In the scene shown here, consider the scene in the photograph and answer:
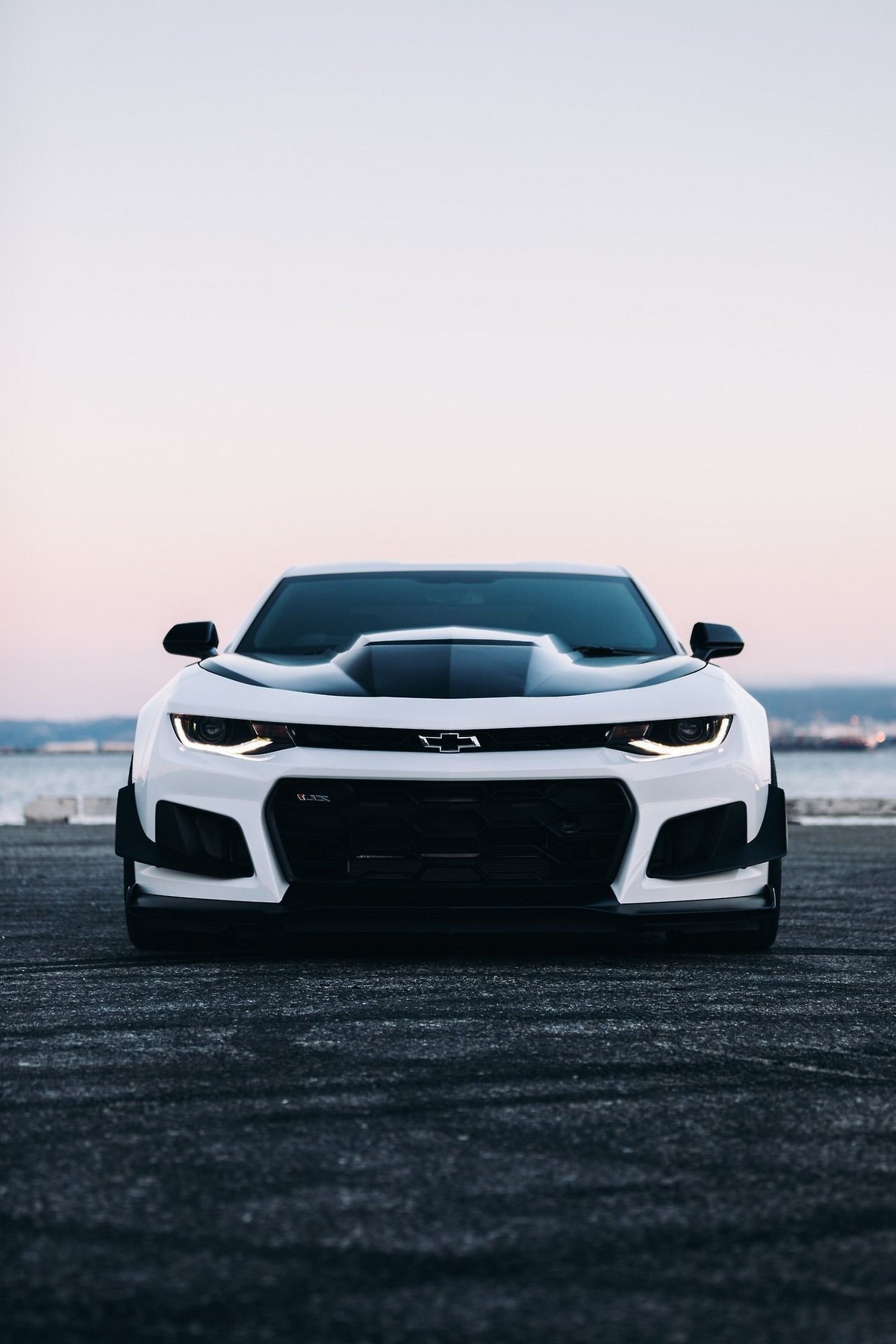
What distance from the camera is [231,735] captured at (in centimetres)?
506

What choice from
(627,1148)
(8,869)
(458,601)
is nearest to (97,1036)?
(627,1148)

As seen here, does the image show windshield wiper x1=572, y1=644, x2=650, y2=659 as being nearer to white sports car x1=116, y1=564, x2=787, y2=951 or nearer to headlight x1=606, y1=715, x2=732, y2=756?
white sports car x1=116, y1=564, x2=787, y2=951

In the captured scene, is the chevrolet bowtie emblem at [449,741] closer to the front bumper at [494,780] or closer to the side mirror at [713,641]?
the front bumper at [494,780]

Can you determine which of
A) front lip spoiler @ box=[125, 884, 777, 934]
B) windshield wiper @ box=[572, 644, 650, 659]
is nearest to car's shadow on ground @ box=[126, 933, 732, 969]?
front lip spoiler @ box=[125, 884, 777, 934]

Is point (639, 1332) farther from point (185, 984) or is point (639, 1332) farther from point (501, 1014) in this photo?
point (185, 984)

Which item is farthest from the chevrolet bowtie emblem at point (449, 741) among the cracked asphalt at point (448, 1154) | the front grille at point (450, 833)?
the cracked asphalt at point (448, 1154)

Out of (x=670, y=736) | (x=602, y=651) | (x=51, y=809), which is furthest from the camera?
(x=51, y=809)

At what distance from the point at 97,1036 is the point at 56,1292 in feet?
5.99

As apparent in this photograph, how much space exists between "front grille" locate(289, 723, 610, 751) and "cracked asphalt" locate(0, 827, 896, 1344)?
70 cm

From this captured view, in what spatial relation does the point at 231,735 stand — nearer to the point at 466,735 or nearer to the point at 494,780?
the point at 466,735

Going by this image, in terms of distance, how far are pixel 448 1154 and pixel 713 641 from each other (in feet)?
12.0

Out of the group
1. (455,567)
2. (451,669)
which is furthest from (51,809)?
(451,669)

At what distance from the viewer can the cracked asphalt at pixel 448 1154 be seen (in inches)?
77.5

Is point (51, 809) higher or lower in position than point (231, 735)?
lower
